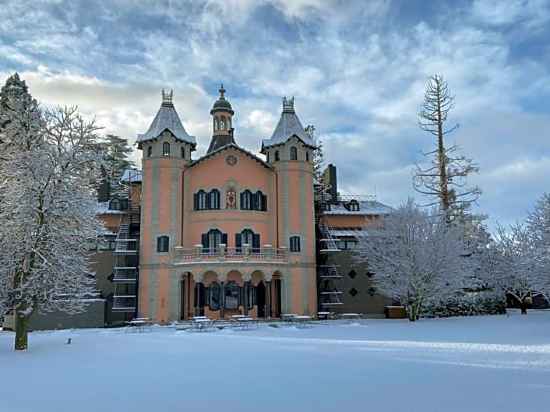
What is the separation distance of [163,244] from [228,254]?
4727mm

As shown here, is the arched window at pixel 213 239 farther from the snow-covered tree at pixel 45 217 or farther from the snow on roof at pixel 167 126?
the snow-covered tree at pixel 45 217

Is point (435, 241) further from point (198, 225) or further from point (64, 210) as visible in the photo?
point (64, 210)

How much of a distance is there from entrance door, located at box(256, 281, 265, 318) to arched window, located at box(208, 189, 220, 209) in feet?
20.6

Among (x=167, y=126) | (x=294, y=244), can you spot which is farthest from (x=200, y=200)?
(x=294, y=244)

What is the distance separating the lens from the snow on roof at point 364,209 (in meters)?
45.0

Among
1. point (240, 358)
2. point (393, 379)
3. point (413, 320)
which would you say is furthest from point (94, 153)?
point (413, 320)

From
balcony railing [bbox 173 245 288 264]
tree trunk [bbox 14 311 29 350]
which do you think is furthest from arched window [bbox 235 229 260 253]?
tree trunk [bbox 14 311 29 350]

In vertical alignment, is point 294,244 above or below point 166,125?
below

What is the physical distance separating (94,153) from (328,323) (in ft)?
58.3

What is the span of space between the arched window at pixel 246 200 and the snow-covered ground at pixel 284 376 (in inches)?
733

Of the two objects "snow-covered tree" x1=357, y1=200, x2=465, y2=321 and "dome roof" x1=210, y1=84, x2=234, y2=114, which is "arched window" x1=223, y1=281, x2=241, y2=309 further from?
"dome roof" x1=210, y1=84, x2=234, y2=114

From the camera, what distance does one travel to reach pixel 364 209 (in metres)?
46.4

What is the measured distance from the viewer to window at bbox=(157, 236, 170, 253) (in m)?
37.9

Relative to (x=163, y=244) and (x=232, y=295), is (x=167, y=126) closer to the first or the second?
(x=163, y=244)
